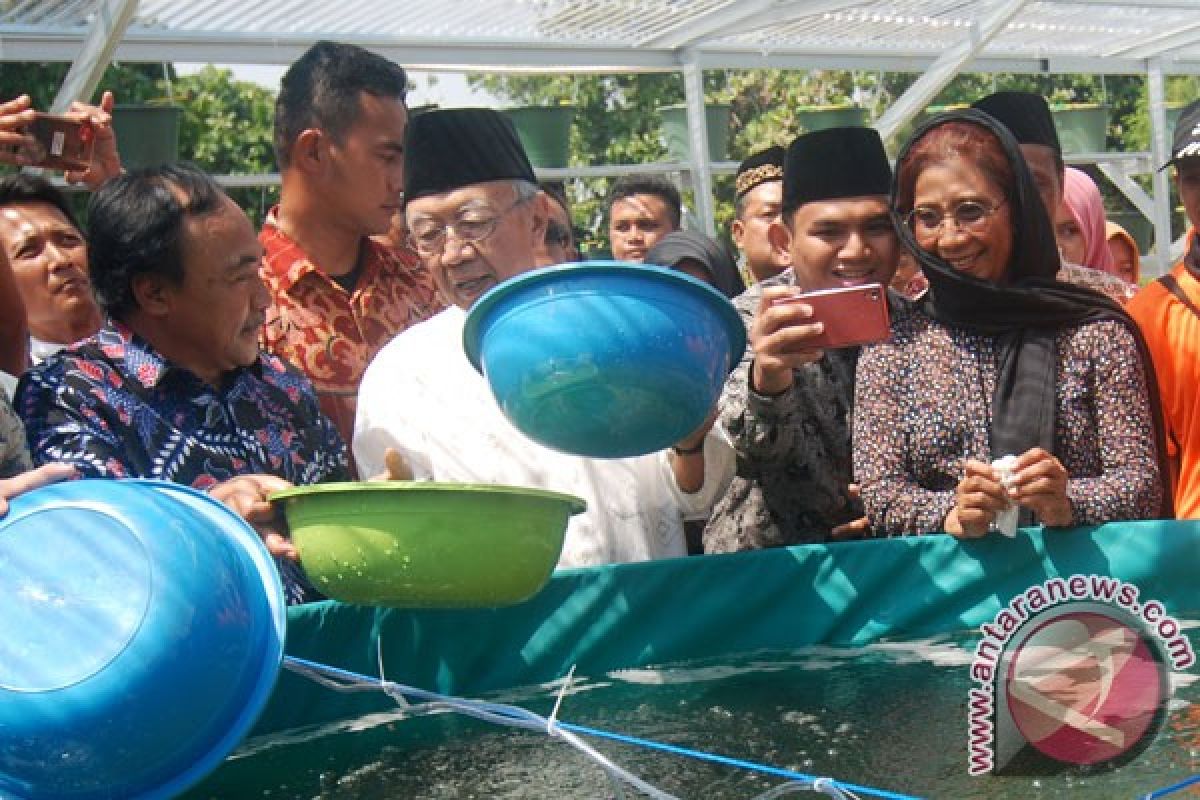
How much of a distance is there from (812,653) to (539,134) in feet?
15.7

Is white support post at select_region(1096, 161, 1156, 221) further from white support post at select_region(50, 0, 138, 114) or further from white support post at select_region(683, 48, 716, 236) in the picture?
white support post at select_region(50, 0, 138, 114)

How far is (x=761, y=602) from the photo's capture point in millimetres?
2729

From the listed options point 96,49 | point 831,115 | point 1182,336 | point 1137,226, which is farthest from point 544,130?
point 1182,336

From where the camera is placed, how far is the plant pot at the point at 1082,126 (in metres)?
8.55

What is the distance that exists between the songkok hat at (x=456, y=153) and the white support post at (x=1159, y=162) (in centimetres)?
590

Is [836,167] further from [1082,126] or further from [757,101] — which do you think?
[757,101]

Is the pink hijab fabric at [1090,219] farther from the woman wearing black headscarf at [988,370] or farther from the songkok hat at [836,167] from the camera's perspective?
the woman wearing black headscarf at [988,370]

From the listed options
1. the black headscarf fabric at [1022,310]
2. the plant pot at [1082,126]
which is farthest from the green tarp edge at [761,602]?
the plant pot at [1082,126]

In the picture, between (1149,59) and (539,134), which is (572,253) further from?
(1149,59)

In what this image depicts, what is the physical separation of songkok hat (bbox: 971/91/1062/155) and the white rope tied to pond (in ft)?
5.50

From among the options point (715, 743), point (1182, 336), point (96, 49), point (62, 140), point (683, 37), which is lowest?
point (715, 743)

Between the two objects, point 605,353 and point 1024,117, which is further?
point 1024,117

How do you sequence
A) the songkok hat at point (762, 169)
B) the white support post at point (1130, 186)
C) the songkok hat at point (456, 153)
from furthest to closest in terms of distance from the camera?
the white support post at point (1130, 186), the songkok hat at point (762, 169), the songkok hat at point (456, 153)

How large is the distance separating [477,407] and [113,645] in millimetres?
1113
